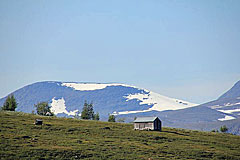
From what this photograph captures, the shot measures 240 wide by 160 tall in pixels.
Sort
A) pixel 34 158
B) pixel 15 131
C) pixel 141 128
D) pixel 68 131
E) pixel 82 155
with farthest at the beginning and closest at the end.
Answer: pixel 141 128
pixel 68 131
pixel 15 131
pixel 82 155
pixel 34 158

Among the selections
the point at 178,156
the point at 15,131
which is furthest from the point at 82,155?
the point at 15,131

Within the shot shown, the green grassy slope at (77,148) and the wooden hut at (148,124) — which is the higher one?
the wooden hut at (148,124)

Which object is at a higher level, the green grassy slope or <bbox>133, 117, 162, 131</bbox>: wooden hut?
<bbox>133, 117, 162, 131</bbox>: wooden hut

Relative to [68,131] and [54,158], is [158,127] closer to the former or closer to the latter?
[68,131]

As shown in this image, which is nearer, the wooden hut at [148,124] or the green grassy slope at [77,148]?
the green grassy slope at [77,148]

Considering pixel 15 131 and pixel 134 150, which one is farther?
pixel 15 131

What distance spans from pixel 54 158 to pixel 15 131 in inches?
1154

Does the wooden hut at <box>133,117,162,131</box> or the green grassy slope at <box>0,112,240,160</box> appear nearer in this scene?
the green grassy slope at <box>0,112,240,160</box>

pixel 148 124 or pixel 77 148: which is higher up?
pixel 148 124

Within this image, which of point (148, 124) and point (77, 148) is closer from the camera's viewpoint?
point (77, 148)

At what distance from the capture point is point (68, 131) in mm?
100062

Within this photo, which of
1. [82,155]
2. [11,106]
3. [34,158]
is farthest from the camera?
[11,106]

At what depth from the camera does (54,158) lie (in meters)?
63.5

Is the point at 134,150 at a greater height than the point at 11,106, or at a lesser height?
lesser
